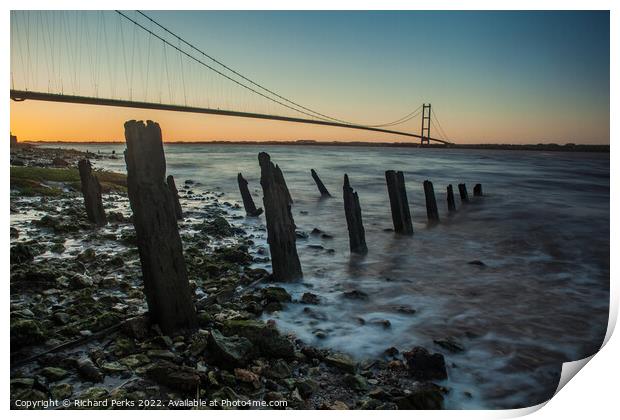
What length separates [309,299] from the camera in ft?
16.0

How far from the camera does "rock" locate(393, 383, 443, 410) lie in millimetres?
2994

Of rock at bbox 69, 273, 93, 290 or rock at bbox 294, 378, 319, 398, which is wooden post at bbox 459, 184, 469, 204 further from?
rock at bbox 294, 378, 319, 398

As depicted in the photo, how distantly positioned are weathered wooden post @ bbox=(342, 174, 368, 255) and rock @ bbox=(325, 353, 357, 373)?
402 centimetres

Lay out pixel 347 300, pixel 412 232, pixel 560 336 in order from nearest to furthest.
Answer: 1. pixel 560 336
2. pixel 347 300
3. pixel 412 232

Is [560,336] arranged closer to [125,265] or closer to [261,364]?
[261,364]

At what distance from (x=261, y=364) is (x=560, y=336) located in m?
3.32

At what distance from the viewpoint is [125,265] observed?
5.70 metres

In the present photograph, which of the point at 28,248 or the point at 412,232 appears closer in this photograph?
the point at 28,248

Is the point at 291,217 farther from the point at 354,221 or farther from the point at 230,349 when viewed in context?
the point at 230,349

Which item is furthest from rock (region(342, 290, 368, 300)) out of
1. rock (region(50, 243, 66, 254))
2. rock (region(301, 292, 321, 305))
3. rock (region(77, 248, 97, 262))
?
rock (region(50, 243, 66, 254))

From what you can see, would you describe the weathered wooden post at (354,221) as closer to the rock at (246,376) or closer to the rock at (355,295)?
the rock at (355,295)

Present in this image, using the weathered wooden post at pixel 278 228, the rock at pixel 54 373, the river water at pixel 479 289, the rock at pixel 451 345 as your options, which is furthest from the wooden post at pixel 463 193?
the rock at pixel 54 373

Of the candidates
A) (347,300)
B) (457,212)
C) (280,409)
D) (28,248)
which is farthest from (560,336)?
(457,212)

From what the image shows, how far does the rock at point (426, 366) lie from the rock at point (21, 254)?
192 inches
